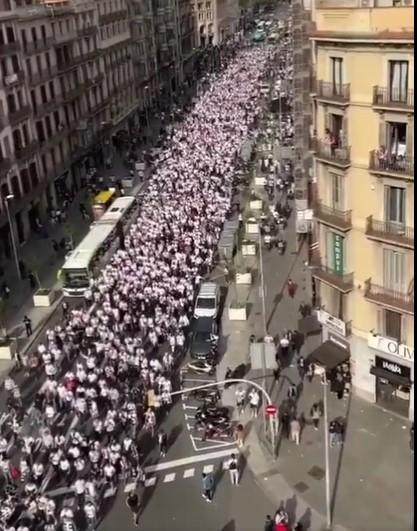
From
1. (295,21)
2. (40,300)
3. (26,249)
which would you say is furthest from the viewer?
(26,249)

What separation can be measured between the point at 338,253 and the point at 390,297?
3800 millimetres

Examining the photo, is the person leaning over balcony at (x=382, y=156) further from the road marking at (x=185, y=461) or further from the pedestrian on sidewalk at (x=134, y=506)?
the pedestrian on sidewalk at (x=134, y=506)

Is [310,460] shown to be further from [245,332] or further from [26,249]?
[26,249]

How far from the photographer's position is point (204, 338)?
1770 inches

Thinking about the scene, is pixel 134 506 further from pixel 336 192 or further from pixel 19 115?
pixel 19 115

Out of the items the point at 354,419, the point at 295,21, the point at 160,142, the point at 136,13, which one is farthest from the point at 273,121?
the point at 354,419

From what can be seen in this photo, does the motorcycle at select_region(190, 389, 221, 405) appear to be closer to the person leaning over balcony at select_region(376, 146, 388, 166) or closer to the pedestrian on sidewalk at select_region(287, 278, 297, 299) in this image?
the pedestrian on sidewalk at select_region(287, 278, 297, 299)

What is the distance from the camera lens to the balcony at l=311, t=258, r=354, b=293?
37031 mm

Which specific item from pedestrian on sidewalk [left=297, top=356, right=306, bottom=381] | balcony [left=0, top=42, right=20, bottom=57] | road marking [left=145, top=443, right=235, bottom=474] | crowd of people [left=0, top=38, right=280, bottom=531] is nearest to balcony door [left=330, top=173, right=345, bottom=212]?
pedestrian on sidewalk [left=297, top=356, right=306, bottom=381]

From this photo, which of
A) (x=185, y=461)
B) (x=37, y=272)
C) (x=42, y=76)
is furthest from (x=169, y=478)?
(x=42, y=76)

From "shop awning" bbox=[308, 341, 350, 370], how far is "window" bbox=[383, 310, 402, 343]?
3.04m

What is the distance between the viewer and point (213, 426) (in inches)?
1459

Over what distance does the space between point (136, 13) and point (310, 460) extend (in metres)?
97.6

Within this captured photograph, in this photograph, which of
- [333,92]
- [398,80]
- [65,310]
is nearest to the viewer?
[398,80]
